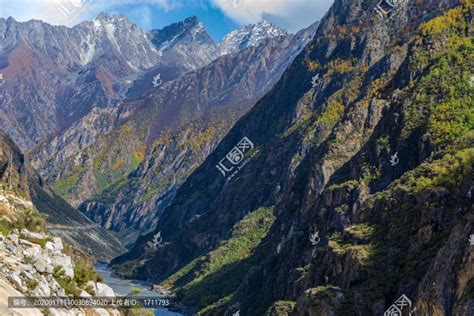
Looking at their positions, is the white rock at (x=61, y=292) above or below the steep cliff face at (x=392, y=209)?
below

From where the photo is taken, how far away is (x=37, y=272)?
1510 inches

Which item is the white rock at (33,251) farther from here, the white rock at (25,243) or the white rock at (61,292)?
the white rock at (61,292)

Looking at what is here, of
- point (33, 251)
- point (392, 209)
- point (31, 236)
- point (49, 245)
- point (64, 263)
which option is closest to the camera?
point (33, 251)

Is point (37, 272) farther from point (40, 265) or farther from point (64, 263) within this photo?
point (64, 263)

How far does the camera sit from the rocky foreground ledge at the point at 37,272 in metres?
35.9

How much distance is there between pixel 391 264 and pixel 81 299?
219 feet

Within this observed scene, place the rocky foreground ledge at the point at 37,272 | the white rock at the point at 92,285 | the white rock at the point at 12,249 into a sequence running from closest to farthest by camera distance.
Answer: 1. the rocky foreground ledge at the point at 37,272
2. the white rock at the point at 12,249
3. the white rock at the point at 92,285

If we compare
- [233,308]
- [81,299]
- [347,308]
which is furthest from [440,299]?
[233,308]

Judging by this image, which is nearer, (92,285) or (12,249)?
(12,249)

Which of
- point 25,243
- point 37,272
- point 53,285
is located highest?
point 25,243

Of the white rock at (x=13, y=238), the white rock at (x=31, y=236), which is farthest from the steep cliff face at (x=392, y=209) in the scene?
the white rock at (x=13, y=238)

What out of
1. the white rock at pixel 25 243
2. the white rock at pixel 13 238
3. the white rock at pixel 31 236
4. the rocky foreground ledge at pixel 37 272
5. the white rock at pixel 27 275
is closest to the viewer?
the rocky foreground ledge at pixel 37 272

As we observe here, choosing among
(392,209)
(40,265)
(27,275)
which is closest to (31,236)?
(40,265)

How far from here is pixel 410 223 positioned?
347ft
